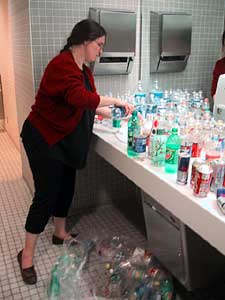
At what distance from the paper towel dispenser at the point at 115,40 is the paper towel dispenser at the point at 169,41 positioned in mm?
176

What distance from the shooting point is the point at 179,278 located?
1.68m

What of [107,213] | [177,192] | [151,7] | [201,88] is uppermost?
[151,7]

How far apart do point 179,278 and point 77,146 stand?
0.86 m

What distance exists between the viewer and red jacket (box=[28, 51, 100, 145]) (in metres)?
1.51

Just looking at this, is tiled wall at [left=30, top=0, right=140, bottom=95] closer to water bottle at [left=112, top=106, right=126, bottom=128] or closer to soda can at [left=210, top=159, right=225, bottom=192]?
water bottle at [left=112, top=106, right=126, bottom=128]

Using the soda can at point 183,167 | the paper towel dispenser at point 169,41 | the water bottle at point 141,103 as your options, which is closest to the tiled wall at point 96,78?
the paper towel dispenser at point 169,41

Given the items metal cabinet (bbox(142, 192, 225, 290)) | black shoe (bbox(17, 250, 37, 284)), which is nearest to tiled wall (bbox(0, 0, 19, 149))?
black shoe (bbox(17, 250, 37, 284))

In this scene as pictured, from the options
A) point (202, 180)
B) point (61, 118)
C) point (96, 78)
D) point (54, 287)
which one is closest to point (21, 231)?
point (54, 287)

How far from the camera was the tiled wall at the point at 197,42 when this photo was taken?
199cm

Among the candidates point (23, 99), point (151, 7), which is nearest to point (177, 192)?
point (151, 7)

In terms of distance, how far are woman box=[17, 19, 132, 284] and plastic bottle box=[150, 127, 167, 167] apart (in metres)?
0.36

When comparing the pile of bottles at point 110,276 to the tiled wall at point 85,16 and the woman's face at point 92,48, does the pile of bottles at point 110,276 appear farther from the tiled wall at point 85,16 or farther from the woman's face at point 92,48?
the woman's face at point 92,48

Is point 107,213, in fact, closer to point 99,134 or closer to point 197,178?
point 99,134

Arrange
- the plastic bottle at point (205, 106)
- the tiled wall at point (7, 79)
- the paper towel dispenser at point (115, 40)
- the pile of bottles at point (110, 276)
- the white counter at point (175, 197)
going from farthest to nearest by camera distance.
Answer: the tiled wall at point (7, 79), the paper towel dispenser at point (115, 40), the plastic bottle at point (205, 106), the pile of bottles at point (110, 276), the white counter at point (175, 197)
